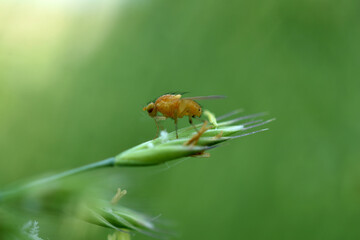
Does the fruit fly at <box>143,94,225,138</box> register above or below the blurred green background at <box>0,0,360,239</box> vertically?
below

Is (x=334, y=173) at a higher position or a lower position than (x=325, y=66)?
lower

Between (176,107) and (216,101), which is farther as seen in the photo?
(216,101)

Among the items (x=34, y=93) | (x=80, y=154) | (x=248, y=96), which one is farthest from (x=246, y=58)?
(x=34, y=93)

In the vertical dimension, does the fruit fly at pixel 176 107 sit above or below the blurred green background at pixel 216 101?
below

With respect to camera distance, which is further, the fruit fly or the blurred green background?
the blurred green background

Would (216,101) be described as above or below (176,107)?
above

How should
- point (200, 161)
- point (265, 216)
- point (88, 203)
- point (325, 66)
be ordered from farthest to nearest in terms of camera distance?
1. point (325, 66)
2. point (200, 161)
3. point (265, 216)
4. point (88, 203)

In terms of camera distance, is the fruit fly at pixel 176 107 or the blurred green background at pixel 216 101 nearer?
the fruit fly at pixel 176 107

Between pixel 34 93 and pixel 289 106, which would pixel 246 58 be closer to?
pixel 289 106
